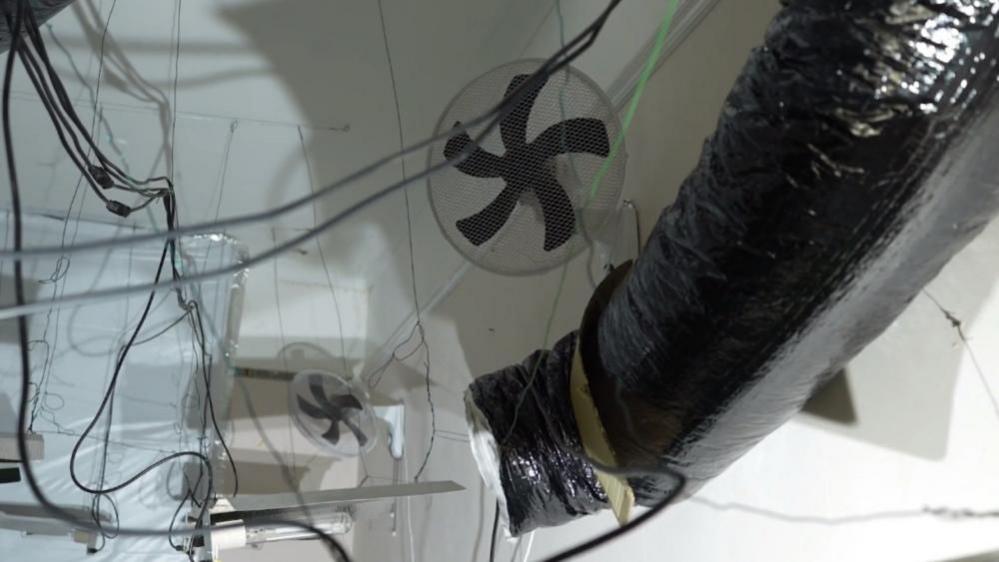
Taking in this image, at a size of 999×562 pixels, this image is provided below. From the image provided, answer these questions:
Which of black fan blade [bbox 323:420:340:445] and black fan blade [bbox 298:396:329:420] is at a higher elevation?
black fan blade [bbox 298:396:329:420]

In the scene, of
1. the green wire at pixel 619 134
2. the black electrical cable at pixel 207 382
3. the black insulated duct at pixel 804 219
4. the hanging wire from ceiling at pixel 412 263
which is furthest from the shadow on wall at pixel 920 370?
the black electrical cable at pixel 207 382

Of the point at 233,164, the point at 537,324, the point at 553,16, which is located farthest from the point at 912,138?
the point at 233,164

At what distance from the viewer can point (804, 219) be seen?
62 cm

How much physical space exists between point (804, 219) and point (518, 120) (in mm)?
607

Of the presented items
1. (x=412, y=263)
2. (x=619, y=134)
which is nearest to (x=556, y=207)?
(x=619, y=134)

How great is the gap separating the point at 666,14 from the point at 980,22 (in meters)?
0.80

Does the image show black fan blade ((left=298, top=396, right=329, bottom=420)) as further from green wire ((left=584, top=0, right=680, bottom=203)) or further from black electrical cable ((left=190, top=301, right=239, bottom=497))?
green wire ((left=584, top=0, right=680, bottom=203))

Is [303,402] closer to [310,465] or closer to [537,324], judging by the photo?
[537,324]

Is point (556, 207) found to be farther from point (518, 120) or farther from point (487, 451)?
point (487, 451)

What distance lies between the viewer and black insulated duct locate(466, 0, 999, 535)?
558 mm

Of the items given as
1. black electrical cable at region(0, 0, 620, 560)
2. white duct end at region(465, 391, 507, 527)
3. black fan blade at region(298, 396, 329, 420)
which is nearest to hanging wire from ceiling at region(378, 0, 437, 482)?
black fan blade at region(298, 396, 329, 420)

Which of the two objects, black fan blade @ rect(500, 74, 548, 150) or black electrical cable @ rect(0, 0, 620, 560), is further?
black fan blade @ rect(500, 74, 548, 150)

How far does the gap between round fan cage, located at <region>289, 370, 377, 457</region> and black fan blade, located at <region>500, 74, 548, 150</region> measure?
1152 millimetres

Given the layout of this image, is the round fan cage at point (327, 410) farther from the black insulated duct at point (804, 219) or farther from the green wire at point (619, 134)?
the black insulated duct at point (804, 219)
